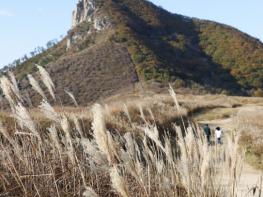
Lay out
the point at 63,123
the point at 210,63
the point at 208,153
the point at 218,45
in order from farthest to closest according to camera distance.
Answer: the point at 218,45
the point at 210,63
the point at 63,123
the point at 208,153

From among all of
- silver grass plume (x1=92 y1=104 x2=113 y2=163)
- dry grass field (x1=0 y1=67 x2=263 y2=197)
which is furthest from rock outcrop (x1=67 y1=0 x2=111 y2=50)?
silver grass plume (x1=92 y1=104 x2=113 y2=163)

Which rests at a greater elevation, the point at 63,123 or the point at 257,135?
the point at 63,123

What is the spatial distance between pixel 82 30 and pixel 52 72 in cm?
2195

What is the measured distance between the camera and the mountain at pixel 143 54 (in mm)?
62688

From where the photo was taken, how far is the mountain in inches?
2468

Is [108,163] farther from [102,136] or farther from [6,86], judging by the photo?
[6,86]

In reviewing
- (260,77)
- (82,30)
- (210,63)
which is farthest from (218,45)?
(82,30)

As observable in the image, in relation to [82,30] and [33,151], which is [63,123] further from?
[82,30]

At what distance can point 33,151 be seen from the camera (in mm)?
4973

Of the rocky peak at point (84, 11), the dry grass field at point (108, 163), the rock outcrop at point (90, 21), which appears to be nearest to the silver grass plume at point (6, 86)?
the dry grass field at point (108, 163)

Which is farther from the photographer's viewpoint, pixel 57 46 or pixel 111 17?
pixel 57 46

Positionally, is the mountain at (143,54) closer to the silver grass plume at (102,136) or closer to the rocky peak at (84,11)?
the rocky peak at (84,11)

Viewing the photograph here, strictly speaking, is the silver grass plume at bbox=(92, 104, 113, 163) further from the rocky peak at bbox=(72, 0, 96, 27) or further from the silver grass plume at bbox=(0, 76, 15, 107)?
the rocky peak at bbox=(72, 0, 96, 27)

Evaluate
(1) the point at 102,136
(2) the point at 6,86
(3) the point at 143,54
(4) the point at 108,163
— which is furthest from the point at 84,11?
(1) the point at 102,136
